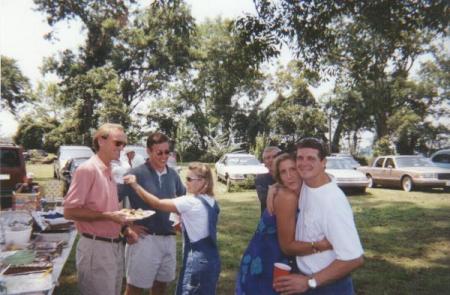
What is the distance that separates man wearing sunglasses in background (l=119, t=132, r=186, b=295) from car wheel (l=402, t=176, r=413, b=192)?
14.9m

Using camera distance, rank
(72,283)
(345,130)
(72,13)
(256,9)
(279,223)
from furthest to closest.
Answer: (345,130), (72,13), (256,9), (72,283), (279,223)

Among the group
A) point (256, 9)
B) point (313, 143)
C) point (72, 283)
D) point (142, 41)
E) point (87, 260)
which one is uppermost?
point (142, 41)

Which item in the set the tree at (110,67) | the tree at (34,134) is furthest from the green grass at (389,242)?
the tree at (34,134)

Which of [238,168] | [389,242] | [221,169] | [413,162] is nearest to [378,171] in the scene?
[413,162]

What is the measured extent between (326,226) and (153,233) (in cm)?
216

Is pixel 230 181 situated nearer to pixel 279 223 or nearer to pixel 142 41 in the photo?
pixel 279 223

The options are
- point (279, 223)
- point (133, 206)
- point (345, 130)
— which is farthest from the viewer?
point (345, 130)

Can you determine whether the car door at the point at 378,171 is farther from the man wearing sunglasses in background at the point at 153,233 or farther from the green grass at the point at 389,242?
the man wearing sunglasses in background at the point at 153,233

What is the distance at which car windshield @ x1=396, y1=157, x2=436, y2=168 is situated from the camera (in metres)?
17.1

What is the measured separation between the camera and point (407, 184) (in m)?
16.9

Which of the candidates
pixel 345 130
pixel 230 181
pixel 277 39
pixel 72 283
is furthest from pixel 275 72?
pixel 72 283

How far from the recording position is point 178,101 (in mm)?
45250

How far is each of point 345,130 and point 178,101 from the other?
20.7 metres

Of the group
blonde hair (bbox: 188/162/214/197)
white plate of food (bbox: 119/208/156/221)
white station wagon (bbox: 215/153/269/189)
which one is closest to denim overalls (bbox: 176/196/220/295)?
blonde hair (bbox: 188/162/214/197)
